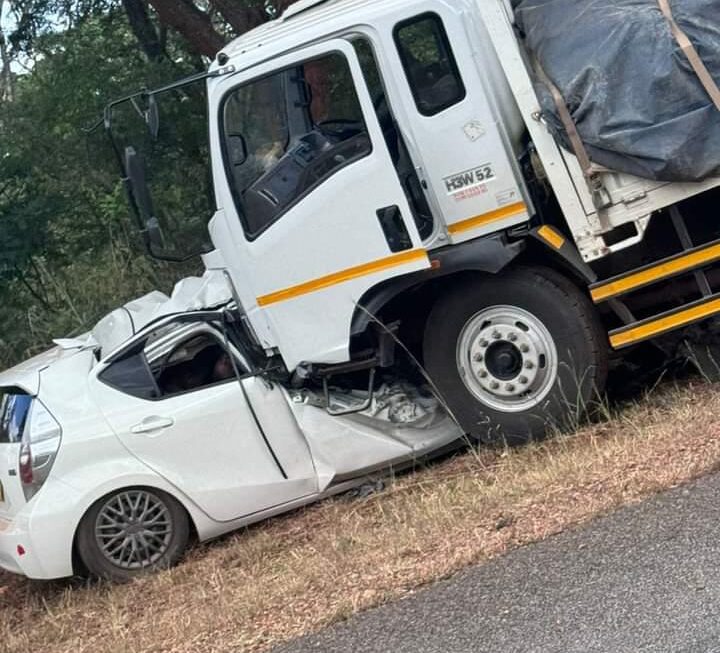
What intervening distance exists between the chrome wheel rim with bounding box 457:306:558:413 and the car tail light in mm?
2518

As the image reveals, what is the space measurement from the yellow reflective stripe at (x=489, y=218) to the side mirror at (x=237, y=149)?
4.37ft

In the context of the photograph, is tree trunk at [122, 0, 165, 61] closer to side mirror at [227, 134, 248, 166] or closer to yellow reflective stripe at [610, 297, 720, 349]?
side mirror at [227, 134, 248, 166]

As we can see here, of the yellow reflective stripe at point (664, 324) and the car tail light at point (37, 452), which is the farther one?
the car tail light at point (37, 452)

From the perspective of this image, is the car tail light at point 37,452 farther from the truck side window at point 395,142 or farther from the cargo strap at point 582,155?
the cargo strap at point 582,155

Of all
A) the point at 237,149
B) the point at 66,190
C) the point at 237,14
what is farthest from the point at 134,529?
the point at 66,190

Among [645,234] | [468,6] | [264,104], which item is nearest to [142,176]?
[264,104]

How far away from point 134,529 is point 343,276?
6.67 feet

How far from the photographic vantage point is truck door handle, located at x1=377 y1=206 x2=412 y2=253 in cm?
696

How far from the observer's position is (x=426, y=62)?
703 centimetres

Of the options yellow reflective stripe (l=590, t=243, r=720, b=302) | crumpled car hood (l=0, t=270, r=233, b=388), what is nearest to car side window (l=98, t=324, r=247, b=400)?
crumpled car hood (l=0, t=270, r=233, b=388)

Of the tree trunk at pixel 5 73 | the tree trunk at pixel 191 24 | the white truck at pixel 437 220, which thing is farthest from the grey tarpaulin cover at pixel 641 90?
the tree trunk at pixel 5 73

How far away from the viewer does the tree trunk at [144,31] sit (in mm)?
13727

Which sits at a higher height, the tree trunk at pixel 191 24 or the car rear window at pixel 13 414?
the tree trunk at pixel 191 24

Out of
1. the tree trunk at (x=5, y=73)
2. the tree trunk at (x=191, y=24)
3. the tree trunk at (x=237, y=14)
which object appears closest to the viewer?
Answer: the tree trunk at (x=237, y=14)
